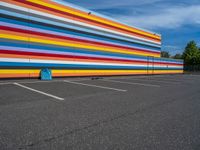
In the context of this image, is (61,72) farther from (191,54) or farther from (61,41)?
(191,54)

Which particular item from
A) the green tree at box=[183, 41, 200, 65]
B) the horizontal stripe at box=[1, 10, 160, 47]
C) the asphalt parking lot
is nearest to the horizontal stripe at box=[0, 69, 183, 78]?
the horizontal stripe at box=[1, 10, 160, 47]

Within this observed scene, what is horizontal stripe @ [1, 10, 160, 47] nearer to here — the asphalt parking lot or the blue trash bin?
the blue trash bin

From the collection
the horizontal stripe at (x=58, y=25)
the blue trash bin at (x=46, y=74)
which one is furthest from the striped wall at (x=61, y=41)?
the blue trash bin at (x=46, y=74)

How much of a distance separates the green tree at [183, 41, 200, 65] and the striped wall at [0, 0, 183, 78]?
39341mm

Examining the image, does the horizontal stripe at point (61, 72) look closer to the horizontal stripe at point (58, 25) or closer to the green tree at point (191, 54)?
the horizontal stripe at point (58, 25)

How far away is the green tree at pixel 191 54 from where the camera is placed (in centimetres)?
5648

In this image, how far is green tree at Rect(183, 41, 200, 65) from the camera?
56481mm

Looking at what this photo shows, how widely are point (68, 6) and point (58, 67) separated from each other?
4501mm

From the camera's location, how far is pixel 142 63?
24250 millimetres

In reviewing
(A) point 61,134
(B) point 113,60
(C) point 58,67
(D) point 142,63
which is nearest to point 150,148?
(A) point 61,134

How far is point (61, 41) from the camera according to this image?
14.7 m

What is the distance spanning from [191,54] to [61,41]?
51282 mm

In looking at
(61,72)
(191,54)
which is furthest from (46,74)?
(191,54)

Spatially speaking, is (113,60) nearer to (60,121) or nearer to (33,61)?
(33,61)
